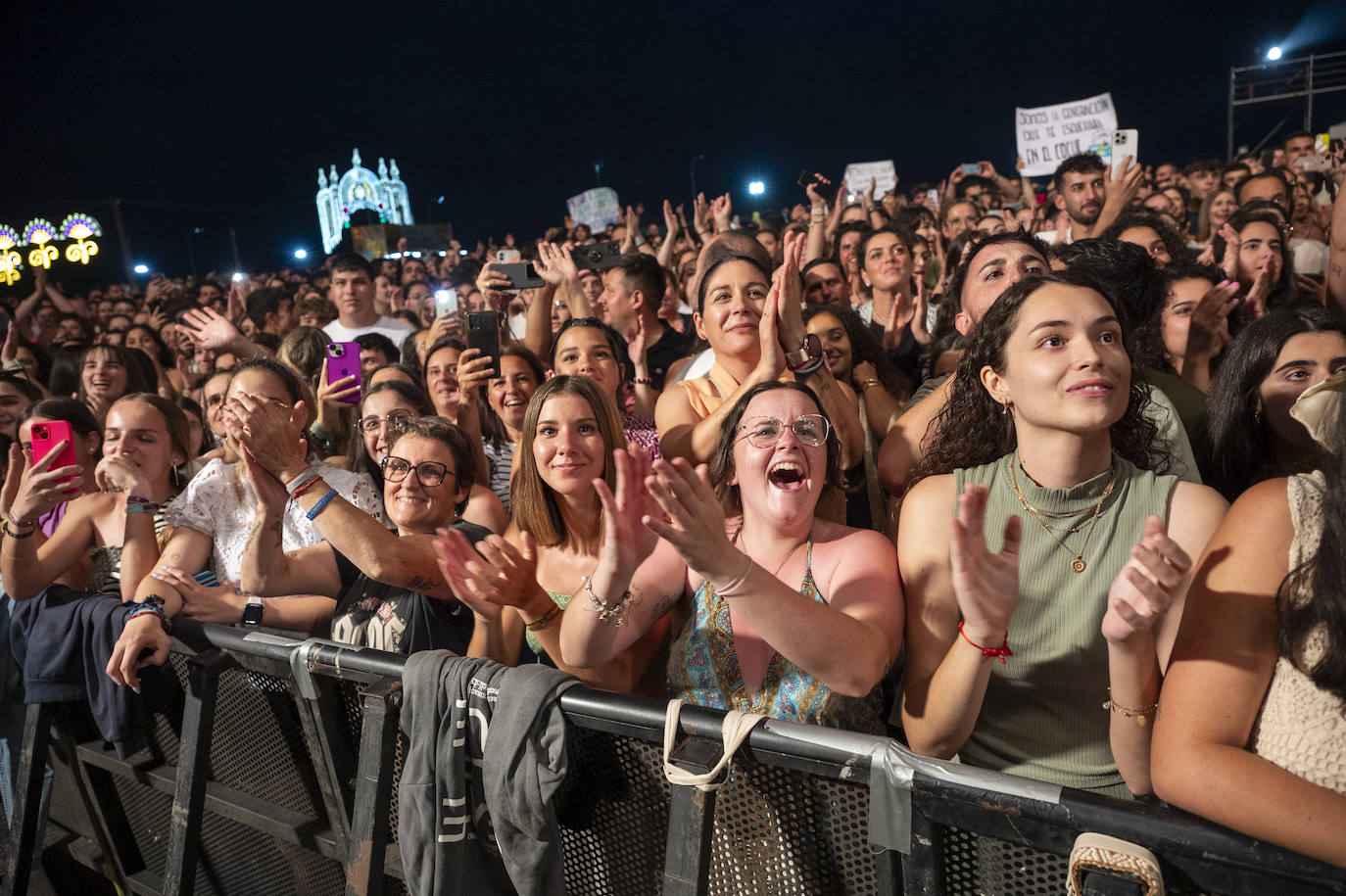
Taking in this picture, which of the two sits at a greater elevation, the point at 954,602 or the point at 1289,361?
the point at 1289,361

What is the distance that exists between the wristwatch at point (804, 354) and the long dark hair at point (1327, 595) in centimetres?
156

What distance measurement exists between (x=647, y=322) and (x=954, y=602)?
2872 millimetres

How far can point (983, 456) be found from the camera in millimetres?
2082

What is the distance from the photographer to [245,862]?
2254 millimetres

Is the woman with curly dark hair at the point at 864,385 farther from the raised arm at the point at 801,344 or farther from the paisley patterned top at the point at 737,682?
the paisley patterned top at the point at 737,682

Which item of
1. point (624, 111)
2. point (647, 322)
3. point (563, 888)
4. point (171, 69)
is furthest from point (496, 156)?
point (563, 888)

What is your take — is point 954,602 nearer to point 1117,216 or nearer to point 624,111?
point 1117,216

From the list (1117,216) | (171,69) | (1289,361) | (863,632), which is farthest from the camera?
(171,69)

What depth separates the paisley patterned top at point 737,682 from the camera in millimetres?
1704

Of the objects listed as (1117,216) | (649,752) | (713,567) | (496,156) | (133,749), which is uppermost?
(496,156)

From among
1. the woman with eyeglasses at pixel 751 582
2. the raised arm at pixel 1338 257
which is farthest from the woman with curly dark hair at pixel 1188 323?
the woman with eyeglasses at pixel 751 582

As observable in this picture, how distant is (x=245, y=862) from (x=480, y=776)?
3.53ft

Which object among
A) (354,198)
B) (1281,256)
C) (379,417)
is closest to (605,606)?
(379,417)

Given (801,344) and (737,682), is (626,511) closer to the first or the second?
(737,682)
